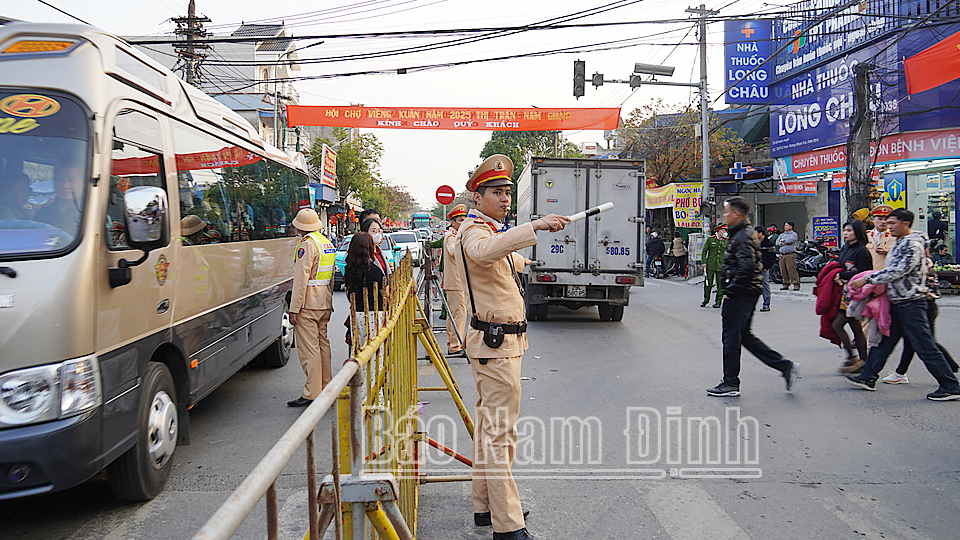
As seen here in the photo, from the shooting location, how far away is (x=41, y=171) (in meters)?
3.54

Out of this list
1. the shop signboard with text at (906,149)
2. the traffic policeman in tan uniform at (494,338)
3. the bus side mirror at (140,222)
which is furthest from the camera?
the shop signboard with text at (906,149)

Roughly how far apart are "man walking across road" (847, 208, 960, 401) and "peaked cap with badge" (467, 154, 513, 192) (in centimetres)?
450

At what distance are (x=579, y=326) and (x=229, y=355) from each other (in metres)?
6.78

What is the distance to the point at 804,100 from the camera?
21906 mm

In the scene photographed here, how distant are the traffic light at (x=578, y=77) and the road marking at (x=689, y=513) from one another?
1483 centimetres

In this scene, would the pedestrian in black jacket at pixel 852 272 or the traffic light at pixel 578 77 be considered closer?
the pedestrian in black jacket at pixel 852 272

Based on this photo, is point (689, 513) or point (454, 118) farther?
point (454, 118)

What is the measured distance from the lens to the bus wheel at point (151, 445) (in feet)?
12.9

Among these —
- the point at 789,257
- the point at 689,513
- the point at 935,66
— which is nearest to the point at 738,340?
the point at 689,513

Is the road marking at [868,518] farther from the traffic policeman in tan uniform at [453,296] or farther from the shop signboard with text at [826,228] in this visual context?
the shop signboard with text at [826,228]

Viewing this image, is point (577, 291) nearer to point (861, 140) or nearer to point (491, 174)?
point (491, 174)

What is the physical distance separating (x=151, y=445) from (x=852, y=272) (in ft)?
22.3

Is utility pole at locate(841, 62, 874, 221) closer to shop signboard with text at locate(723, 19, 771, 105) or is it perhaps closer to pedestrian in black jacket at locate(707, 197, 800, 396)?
shop signboard with text at locate(723, 19, 771, 105)

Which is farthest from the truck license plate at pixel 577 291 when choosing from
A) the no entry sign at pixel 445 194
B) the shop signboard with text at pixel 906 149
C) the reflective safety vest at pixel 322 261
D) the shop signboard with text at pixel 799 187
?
the shop signboard with text at pixel 799 187
